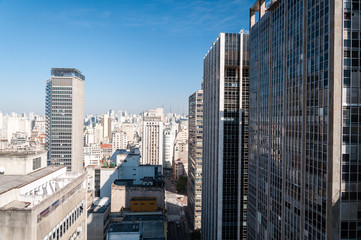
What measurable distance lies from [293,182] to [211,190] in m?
33.0

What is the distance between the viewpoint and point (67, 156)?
4500 inches

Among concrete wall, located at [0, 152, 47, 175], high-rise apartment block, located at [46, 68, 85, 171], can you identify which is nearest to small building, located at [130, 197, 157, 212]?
high-rise apartment block, located at [46, 68, 85, 171]

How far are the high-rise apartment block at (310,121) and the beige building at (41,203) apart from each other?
→ 24771 millimetres

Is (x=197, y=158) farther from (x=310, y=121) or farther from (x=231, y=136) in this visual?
(x=310, y=121)

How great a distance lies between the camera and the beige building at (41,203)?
20.3 m

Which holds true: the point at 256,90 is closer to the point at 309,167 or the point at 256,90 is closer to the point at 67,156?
the point at 309,167

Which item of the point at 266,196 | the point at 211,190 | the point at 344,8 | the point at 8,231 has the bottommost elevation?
the point at 211,190

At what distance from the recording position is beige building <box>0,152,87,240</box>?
20344mm

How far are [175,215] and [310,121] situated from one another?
8848 centimetres

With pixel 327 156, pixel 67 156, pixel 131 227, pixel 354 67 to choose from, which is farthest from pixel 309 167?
pixel 67 156

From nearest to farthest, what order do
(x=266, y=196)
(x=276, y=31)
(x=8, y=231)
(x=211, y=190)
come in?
1. (x=8, y=231)
2. (x=276, y=31)
3. (x=266, y=196)
4. (x=211, y=190)

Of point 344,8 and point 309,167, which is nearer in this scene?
point 344,8

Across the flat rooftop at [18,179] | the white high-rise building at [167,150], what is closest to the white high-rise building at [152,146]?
the white high-rise building at [167,150]

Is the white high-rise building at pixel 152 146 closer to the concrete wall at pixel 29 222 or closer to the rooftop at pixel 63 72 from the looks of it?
the rooftop at pixel 63 72
